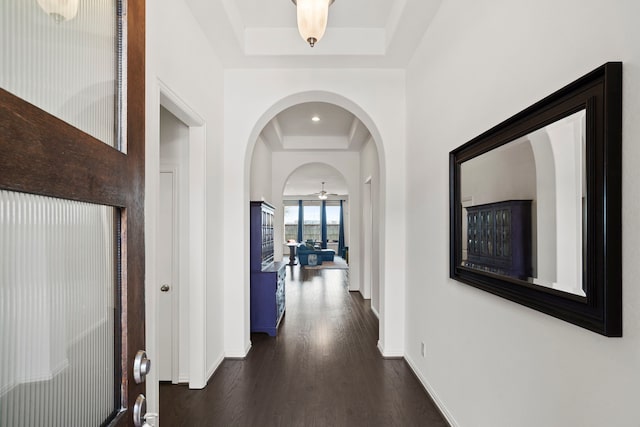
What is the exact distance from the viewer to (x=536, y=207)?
4.71 ft

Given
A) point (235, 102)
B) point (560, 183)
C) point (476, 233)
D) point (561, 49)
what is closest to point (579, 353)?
point (560, 183)

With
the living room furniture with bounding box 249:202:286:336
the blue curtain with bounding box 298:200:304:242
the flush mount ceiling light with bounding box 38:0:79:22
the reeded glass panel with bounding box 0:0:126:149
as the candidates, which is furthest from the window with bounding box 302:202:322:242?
the flush mount ceiling light with bounding box 38:0:79:22

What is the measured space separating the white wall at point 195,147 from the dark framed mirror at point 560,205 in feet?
5.97

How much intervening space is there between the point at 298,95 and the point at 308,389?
2770 mm

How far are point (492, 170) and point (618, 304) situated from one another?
2.96 feet

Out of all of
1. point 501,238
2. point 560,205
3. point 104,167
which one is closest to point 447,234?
point 501,238

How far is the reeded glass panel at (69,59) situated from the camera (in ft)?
2.16

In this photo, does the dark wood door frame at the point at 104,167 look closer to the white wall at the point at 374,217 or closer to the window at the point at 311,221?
the white wall at the point at 374,217

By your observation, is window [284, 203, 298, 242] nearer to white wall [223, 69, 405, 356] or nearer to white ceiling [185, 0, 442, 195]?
white wall [223, 69, 405, 356]

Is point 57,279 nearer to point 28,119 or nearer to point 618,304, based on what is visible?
point 28,119

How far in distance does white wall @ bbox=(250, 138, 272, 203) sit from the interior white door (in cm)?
216

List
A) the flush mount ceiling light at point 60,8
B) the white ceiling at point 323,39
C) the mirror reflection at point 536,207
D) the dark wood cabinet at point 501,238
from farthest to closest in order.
A: the white ceiling at point 323,39, the dark wood cabinet at point 501,238, the mirror reflection at point 536,207, the flush mount ceiling light at point 60,8

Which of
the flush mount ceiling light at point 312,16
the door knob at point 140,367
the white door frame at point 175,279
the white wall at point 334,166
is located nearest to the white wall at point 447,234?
the flush mount ceiling light at point 312,16

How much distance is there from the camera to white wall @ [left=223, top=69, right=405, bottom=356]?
3646 mm
